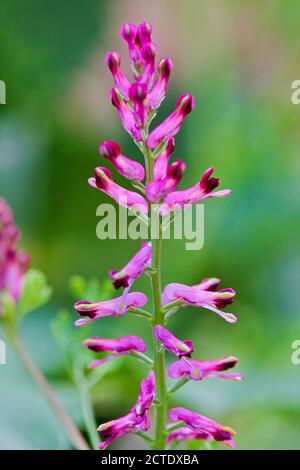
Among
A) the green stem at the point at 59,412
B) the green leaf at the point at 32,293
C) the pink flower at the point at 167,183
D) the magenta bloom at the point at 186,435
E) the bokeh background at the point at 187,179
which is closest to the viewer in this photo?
the pink flower at the point at 167,183

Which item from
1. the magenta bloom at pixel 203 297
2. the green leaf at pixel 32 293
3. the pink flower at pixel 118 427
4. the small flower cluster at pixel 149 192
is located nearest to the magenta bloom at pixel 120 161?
the small flower cluster at pixel 149 192

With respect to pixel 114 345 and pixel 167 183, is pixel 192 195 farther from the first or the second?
pixel 114 345

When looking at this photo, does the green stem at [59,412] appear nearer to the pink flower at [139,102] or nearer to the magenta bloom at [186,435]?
the magenta bloom at [186,435]

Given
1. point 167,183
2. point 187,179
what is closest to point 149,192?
point 167,183

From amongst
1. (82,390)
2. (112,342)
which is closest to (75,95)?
(82,390)

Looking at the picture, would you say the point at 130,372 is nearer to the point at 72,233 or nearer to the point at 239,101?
the point at 72,233

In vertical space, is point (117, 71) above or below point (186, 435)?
above

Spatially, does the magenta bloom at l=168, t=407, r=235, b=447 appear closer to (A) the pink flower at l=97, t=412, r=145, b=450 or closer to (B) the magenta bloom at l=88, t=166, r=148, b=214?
(A) the pink flower at l=97, t=412, r=145, b=450
